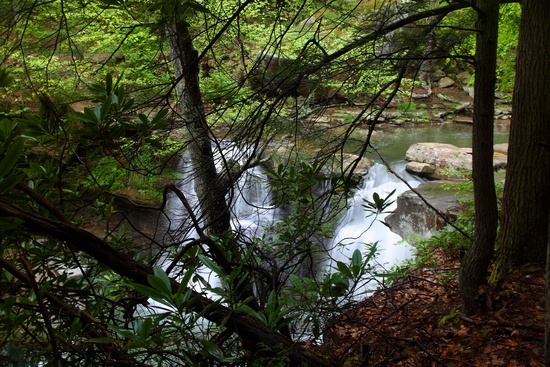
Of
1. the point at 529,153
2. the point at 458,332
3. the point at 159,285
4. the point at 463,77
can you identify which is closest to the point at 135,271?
the point at 159,285

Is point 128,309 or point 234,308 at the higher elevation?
point 128,309

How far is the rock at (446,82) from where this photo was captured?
62.3 ft

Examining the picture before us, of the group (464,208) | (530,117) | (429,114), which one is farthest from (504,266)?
(429,114)

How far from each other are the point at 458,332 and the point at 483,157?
4.24 feet

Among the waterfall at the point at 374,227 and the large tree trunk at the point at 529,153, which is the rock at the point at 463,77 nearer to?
the waterfall at the point at 374,227

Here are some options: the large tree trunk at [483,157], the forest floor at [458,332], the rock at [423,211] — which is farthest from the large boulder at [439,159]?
the large tree trunk at [483,157]

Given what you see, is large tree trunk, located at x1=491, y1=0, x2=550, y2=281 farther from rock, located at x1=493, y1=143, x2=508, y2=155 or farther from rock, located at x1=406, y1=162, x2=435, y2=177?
rock, located at x1=493, y1=143, x2=508, y2=155

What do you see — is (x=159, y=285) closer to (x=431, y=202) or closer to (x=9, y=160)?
(x=9, y=160)

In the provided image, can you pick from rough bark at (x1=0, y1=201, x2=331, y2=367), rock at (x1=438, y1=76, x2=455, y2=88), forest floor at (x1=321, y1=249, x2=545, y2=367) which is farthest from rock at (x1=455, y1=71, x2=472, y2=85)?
rough bark at (x1=0, y1=201, x2=331, y2=367)

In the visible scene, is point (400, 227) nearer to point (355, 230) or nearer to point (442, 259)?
point (355, 230)

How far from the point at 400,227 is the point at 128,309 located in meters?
6.21

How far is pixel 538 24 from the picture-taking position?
9.70ft

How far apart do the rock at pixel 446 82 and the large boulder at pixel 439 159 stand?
31.1 feet

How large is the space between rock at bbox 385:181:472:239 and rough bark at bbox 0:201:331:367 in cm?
515
